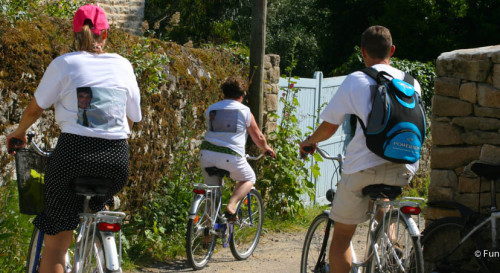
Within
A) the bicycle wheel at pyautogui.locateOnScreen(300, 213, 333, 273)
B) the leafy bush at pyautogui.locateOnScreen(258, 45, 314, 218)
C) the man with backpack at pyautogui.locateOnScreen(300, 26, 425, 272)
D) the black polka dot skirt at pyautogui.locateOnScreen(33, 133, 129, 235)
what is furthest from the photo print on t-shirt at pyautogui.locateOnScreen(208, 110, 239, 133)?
the black polka dot skirt at pyautogui.locateOnScreen(33, 133, 129, 235)

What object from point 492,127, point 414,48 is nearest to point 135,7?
point 414,48

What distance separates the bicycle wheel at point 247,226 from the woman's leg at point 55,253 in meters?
3.07

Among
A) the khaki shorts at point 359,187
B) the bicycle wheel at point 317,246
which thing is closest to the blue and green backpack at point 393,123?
the khaki shorts at point 359,187

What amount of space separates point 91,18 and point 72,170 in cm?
80

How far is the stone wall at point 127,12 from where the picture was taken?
571 inches

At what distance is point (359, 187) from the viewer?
4051 mm

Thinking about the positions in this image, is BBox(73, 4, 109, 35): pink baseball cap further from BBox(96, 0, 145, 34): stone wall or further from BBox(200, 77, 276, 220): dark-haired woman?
BBox(96, 0, 145, 34): stone wall

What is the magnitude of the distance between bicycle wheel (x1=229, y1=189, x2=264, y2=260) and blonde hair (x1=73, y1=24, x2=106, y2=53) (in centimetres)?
324

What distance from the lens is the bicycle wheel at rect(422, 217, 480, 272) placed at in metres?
5.03

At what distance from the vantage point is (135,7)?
14961 millimetres

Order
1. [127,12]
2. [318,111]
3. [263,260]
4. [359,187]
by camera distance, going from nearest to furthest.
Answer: [359,187] < [263,260] < [318,111] < [127,12]

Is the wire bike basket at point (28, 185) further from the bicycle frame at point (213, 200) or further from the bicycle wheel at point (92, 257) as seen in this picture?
the bicycle frame at point (213, 200)

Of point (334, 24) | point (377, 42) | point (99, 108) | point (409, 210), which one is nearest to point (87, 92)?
point (99, 108)

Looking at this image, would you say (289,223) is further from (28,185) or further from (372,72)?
(28,185)
